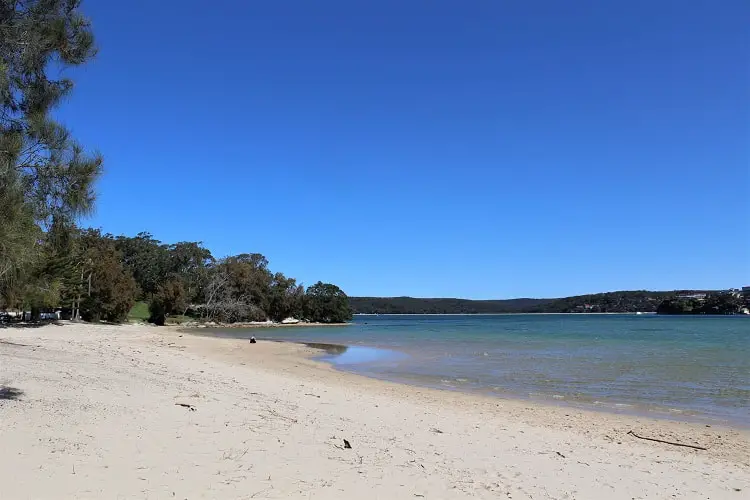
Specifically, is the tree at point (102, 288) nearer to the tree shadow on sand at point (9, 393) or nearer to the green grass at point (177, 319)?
the green grass at point (177, 319)

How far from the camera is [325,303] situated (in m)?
110

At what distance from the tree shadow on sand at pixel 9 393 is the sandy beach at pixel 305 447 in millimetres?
14

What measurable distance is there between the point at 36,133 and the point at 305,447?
514 cm

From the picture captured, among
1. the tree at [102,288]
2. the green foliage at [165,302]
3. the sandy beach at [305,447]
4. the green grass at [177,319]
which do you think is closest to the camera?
the sandy beach at [305,447]

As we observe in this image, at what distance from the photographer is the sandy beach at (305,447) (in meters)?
5.02

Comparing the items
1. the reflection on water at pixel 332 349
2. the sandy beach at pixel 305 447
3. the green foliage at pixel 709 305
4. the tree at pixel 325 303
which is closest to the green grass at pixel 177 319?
the tree at pixel 325 303

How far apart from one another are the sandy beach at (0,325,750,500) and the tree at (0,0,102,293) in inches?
95.1

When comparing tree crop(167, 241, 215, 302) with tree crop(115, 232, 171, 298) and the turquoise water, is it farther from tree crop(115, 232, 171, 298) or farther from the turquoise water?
the turquoise water

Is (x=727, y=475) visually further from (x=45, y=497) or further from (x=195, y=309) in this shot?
(x=195, y=309)

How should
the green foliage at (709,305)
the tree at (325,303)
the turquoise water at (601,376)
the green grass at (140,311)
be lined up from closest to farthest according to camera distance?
the turquoise water at (601,376), the green grass at (140,311), the tree at (325,303), the green foliage at (709,305)

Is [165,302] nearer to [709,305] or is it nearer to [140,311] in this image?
[140,311]

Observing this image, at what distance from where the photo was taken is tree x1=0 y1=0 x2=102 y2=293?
584 cm

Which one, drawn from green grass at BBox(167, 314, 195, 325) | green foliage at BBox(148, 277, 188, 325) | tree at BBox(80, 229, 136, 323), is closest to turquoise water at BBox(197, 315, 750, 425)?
tree at BBox(80, 229, 136, 323)

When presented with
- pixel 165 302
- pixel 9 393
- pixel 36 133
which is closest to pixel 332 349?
pixel 9 393
